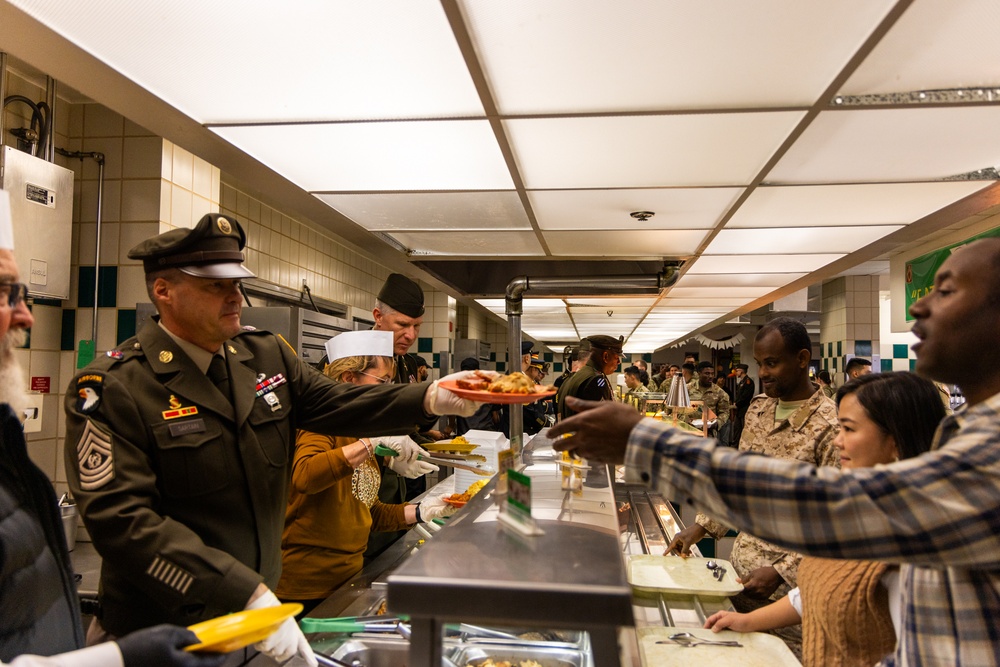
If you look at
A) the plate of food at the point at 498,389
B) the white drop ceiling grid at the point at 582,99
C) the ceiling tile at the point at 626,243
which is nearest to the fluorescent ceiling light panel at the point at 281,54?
the white drop ceiling grid at the point at 582,99

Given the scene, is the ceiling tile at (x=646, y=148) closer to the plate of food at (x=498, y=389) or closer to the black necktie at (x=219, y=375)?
the plate of food at (x=498, y=389)

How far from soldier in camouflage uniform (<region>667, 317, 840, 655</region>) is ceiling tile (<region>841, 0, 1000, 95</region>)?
3.66 ft

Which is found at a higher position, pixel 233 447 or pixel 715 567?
pixel 233 447

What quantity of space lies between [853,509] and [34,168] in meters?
3.81

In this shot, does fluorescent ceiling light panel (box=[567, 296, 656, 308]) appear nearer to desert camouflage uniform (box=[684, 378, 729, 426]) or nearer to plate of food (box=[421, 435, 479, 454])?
desert camouflage uniform (box=[684, 378, 729, 426])

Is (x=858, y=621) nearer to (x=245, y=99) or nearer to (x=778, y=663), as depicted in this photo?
(x=778, y=663)

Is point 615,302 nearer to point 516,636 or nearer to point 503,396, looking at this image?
point 516,636

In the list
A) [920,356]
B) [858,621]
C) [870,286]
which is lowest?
[858,621]

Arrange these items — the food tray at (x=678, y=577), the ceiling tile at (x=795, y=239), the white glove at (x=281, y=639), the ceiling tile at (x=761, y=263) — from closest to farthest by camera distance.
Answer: the white glove at (x=281, y=639)
the food tray at (x=678, y=577)
the ceiling tile at (x=795, y=239)
the ceiling tile at (x=761, y=263)

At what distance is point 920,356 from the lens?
1213 mm

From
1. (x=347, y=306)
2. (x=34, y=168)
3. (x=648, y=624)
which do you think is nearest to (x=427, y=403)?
(x=648, y=624)

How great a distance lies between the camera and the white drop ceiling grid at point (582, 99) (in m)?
1.65

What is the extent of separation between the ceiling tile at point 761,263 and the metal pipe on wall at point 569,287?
288 millimetres

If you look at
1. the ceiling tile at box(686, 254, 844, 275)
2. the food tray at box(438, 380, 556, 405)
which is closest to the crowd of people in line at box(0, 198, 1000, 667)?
A: the food tray at box(438, 380, 556, 405)
